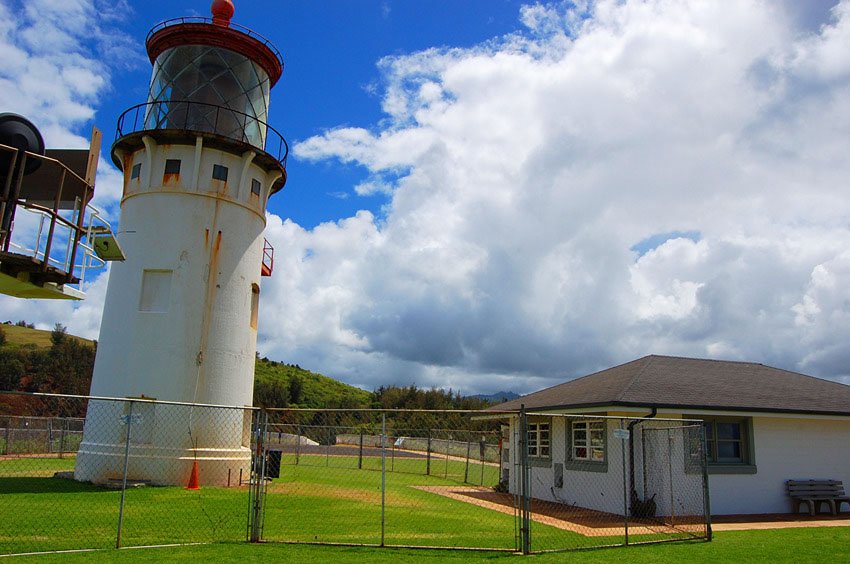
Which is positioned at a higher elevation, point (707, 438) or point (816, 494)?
point (707, 438)

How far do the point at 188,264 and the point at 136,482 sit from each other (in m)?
6.47

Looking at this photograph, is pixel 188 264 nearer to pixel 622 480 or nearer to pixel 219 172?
pixel 219 172

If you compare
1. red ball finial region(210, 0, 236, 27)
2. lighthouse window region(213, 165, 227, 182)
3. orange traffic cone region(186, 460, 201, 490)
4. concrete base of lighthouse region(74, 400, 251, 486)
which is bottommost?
orange traffic cone region(186, 460, 201, 490)

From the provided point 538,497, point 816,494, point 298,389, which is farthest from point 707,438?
point 298,389

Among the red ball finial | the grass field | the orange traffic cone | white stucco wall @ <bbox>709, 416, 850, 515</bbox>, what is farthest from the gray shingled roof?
the red ball finial

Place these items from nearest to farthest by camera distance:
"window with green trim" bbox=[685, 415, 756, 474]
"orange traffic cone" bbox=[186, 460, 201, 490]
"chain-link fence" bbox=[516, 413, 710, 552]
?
"chain-link fence" bbox=[516, 413, 710, 552]
"window with green trim" bbox=[685, 415, 756, 474]
"orange traffic cone" bbox=[186, 460, 201, 490]

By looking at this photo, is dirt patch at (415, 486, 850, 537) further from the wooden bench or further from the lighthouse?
the lighthouse

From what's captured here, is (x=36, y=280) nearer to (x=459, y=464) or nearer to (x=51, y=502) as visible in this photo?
(x=51, y=502)

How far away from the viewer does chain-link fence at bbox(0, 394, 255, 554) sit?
11.0m

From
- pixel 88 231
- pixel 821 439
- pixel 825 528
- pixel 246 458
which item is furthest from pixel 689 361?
pixel 88 231

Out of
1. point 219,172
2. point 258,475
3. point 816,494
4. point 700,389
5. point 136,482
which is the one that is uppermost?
point 219,172

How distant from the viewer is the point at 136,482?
18.5m

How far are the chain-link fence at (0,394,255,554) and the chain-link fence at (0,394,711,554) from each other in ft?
0.13

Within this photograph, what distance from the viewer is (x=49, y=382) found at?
5456cm
